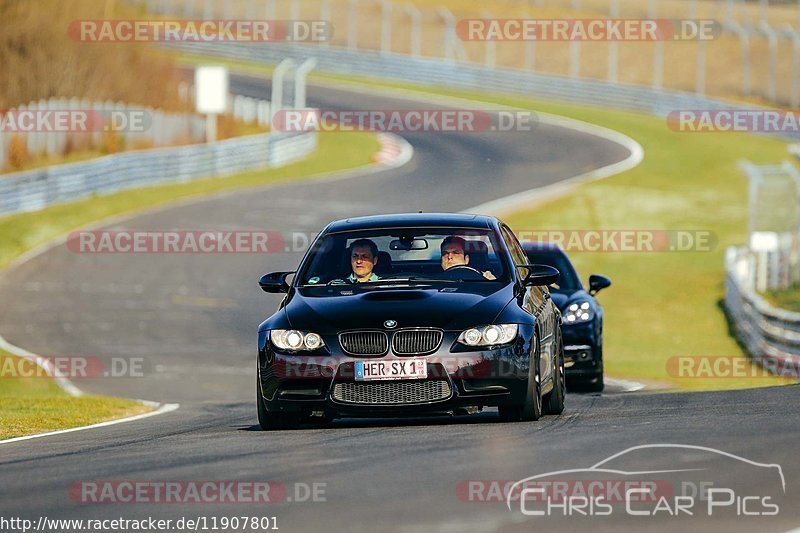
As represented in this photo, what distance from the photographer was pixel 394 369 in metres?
10.0

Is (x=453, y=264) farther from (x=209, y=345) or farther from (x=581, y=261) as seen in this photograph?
(x=581, y=261)

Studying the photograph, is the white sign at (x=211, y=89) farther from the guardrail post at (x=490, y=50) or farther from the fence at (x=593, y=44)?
the guardrail post at (x=490, y=50)

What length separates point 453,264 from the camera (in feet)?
36.6

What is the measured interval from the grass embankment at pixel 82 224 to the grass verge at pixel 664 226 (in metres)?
6.85

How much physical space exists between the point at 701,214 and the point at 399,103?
21.4m

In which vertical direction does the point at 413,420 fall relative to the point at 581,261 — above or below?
above

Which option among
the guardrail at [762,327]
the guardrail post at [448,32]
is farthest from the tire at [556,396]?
the guardrail post at [448,32]

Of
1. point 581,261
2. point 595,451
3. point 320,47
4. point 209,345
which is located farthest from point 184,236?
point 320,47

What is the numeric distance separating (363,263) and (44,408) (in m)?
5.08

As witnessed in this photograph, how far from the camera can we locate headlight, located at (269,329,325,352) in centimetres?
1018

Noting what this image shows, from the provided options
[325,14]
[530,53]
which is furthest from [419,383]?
[325,14]

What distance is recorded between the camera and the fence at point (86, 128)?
131 feet

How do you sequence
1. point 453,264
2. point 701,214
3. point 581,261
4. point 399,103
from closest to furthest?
point 453,264, point 581,261, point 701,214, point 399,103
